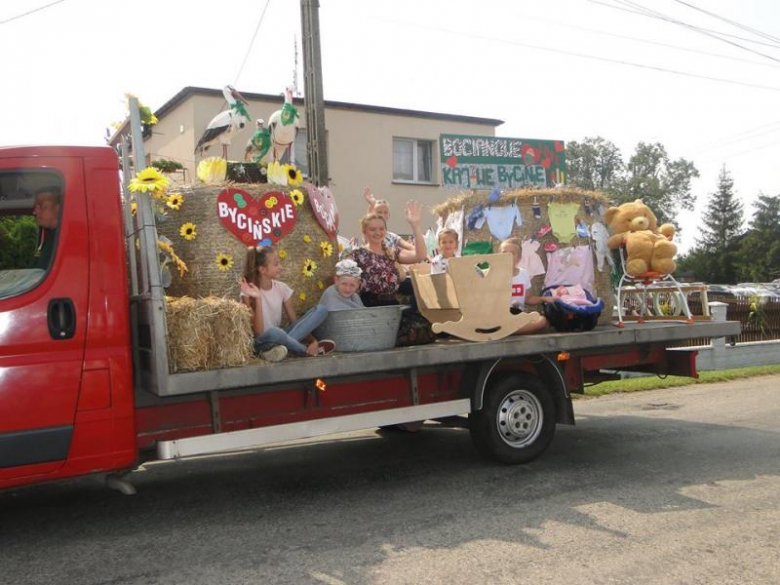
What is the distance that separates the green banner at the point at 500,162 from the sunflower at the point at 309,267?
2.91 m

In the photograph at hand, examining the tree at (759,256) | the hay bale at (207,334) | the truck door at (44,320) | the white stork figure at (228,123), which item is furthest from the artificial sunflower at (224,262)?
the tree at (759,256)

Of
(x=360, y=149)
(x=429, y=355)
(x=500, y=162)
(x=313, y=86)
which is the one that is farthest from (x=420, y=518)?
(x=360, y=149)

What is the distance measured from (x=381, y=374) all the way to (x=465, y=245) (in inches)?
80.1

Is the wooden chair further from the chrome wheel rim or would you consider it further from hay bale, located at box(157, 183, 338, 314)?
hay bale, located at box(157, 183, 338, 314)

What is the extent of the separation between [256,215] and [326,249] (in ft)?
2.23

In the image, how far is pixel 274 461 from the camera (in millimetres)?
6352

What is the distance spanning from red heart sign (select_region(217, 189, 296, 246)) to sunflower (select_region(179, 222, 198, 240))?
0.21 metres

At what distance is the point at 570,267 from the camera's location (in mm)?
6754

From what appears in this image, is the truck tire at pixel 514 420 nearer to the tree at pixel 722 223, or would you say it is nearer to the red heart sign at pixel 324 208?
the red heart sign at pixel 324 208

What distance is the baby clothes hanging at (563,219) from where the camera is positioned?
669 centimetres

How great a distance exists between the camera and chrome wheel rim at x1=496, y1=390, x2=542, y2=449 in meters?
5.70

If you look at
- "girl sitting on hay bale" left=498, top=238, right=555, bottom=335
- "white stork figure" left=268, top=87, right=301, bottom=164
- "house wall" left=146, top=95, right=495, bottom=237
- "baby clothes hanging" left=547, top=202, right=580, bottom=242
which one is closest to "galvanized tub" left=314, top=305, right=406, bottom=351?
"girl sitting on hay bale" left=498, top=238, right=555, bottom=335

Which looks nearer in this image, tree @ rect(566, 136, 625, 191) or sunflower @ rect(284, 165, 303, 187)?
sunflower @ rect(284, 165, 303, 187)

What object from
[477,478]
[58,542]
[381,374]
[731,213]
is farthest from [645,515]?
[731,213]
